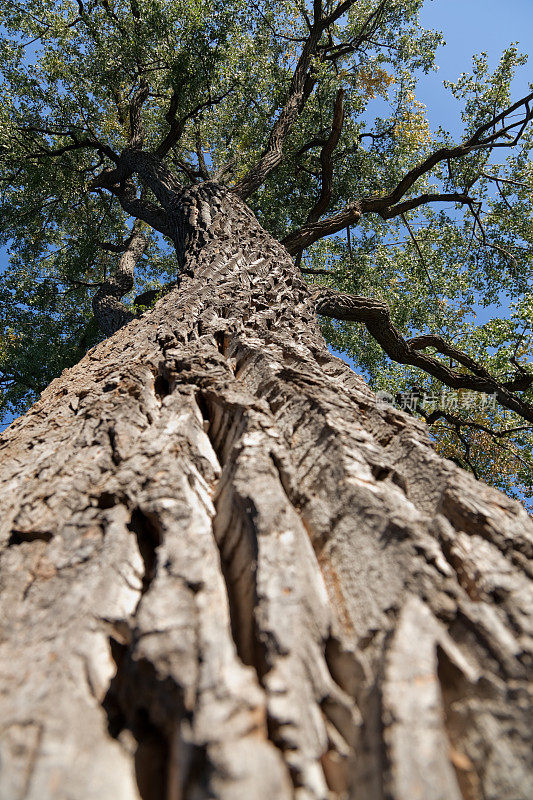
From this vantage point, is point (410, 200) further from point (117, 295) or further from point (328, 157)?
point (117, 295)

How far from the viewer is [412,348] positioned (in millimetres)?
7242

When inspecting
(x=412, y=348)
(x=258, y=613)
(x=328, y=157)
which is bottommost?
(x=258, y=613)

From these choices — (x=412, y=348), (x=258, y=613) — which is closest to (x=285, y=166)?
(x=412, y=348)

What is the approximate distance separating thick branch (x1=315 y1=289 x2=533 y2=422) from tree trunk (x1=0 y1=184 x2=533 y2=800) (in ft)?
15.4

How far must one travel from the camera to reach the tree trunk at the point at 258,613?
0.85m

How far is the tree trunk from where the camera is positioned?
850 mm

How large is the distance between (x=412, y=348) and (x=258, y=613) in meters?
6.74

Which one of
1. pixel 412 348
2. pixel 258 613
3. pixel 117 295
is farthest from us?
pixel 117 295

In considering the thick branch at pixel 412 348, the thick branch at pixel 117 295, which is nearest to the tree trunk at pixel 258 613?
the thick branch at pixel 412 348

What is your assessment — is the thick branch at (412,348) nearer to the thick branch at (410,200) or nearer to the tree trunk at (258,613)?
the thick branch at (410,200)

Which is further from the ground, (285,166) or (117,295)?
(285,166)

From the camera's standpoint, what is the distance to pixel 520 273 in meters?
9.42

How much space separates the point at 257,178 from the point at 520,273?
19.6 ft

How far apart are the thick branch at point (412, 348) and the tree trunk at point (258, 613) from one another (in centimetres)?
470
